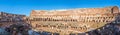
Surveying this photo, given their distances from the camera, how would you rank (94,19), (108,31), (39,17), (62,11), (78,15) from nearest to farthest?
(108,31) → (94,19) → (78,15) → (62,11) → (39,17)

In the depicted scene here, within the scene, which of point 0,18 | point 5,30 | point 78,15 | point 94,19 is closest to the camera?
point 5,30

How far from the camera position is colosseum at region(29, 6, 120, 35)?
93.8 feet

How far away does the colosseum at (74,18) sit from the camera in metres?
28.6

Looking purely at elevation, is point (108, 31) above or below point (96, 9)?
below

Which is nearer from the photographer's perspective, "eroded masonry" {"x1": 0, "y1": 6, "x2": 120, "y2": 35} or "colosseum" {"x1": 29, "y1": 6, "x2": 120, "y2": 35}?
"eroded masonry" {"x1": 0, "y1": 6, "x2": 120, "y2": 35}

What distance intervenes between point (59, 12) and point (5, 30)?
93.5 feet

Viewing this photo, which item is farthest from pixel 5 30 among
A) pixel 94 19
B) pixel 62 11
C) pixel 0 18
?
pixel 62 11

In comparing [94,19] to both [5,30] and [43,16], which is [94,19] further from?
[5,30]

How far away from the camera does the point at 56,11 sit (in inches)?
1559

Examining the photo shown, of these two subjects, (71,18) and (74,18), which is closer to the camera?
(74,18)

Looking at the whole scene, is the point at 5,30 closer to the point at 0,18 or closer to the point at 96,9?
the point at 0,18

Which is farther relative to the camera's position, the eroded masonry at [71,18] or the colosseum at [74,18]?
the colosseum at [74,18]

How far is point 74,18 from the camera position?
117 ft

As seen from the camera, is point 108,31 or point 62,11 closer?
point 108,31
